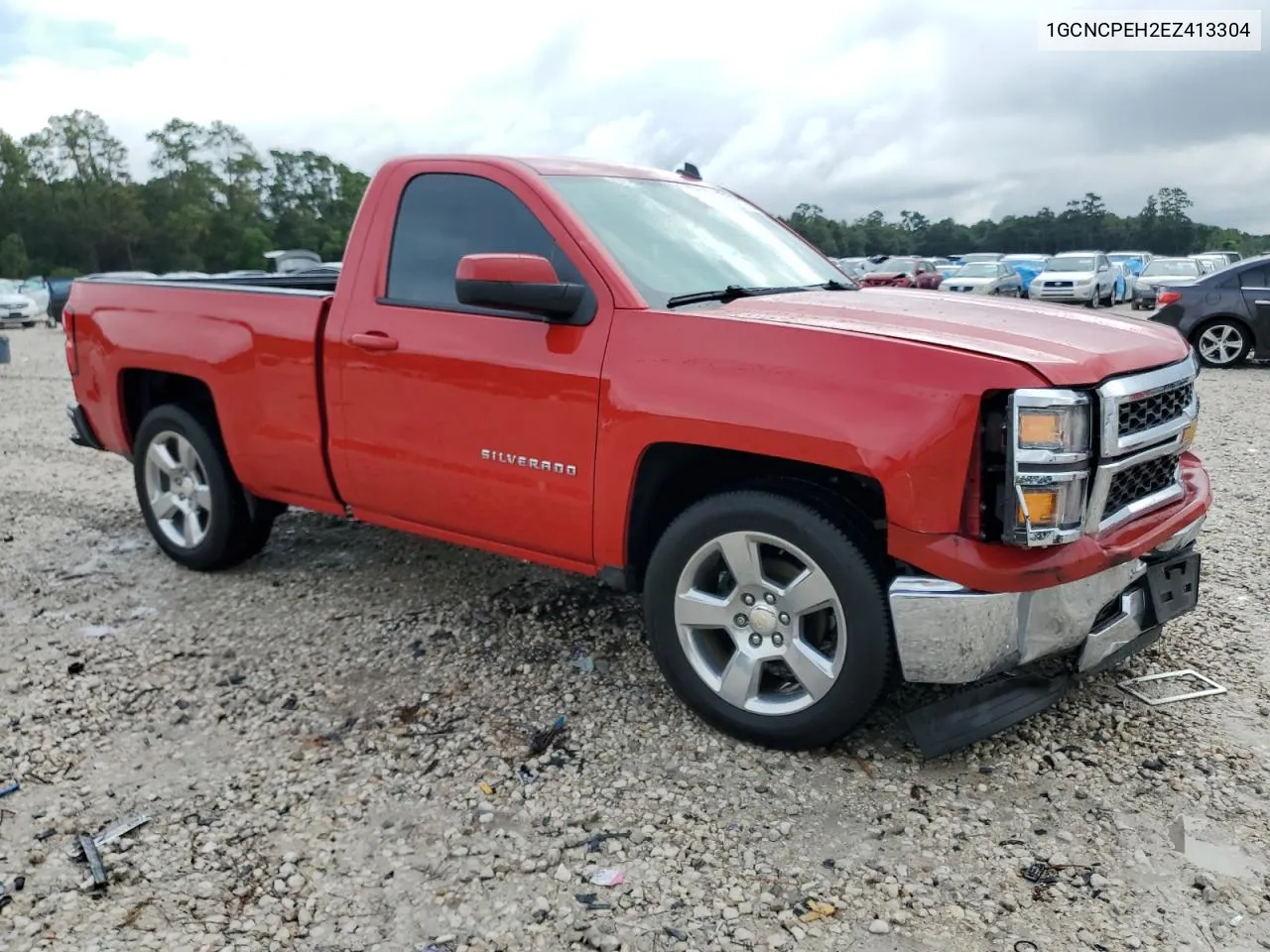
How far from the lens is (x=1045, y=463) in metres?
2.70

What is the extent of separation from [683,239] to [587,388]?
0.85 m

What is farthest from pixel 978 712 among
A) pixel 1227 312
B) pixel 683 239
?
pixel 1227 312

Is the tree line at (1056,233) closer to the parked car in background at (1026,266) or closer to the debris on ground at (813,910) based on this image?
the parked car in background at (1026,266)

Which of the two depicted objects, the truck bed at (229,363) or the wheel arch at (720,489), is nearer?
the wheel arch at (720,489)

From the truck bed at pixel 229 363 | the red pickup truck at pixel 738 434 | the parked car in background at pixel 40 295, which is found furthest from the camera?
the parked car in background at pixel 40 295

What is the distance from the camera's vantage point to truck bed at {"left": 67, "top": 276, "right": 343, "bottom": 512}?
4.21 m

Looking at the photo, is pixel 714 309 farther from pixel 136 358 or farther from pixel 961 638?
pixel 136 358

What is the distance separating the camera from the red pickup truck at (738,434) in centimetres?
280

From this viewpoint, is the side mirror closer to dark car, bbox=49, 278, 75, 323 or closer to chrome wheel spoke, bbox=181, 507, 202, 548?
chrome wheel spoke, bbox=181, 507, 202, 548

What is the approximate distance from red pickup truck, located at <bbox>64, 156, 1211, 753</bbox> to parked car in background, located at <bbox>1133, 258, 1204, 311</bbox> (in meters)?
22.4

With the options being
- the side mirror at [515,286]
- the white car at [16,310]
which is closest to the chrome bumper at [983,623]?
the side mirror at [515,286]

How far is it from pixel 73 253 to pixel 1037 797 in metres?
80.5

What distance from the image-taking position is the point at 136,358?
4906 millimetres

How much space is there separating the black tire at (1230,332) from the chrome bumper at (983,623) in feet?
35.9
